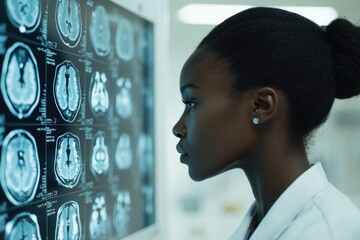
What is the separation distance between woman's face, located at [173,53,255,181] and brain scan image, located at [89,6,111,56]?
0.17 metres

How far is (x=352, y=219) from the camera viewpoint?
2.35ft

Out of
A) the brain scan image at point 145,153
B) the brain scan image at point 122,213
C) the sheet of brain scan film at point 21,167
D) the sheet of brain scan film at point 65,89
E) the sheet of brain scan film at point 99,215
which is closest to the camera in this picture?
the sheet of brain scan film at point 21,167

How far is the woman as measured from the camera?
744 millimetres

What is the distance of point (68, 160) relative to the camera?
76cm

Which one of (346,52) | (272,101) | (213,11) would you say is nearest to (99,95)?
(272,101)

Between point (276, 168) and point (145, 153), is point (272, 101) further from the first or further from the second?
point (145, 153)

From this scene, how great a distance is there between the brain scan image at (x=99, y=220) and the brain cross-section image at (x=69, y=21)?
0.91ft

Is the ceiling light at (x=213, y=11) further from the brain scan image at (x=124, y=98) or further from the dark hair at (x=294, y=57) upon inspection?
the dark hair at (x=294, y=57)

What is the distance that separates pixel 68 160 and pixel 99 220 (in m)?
0.16

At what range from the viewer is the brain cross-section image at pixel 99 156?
85cm

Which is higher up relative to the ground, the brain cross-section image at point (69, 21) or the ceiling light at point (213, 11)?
the ceiling light at point (213, 11)

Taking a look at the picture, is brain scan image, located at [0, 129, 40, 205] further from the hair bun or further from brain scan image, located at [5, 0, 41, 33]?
the hair bun

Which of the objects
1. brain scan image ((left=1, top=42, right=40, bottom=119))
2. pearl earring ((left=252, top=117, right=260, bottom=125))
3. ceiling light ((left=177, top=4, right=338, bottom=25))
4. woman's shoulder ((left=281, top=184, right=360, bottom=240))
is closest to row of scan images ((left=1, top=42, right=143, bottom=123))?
brain scan image ((left=1, top=42, right=40, bottom=119))

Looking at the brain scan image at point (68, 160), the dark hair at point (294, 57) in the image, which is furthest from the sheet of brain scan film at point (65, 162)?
the dark hair at point (294, 57)
